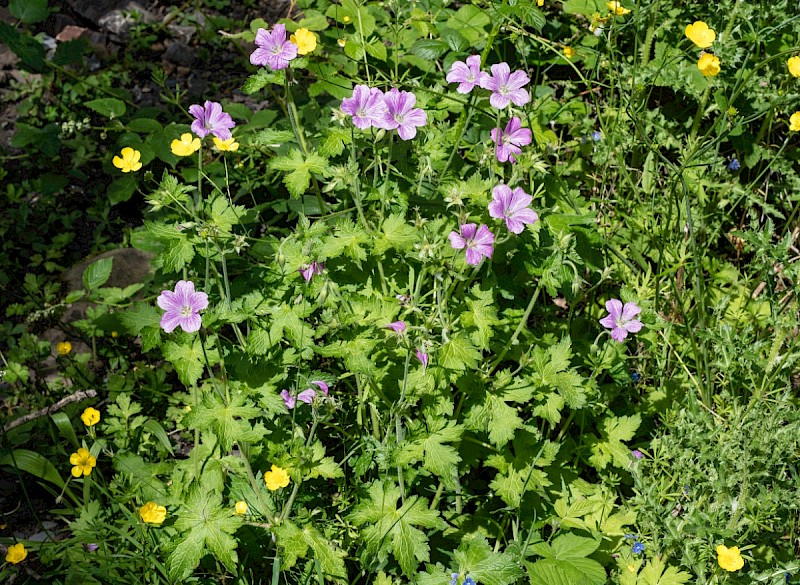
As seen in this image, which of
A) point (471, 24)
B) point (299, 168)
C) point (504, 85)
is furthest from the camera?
point (471, 24)

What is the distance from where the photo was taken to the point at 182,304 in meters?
2.00

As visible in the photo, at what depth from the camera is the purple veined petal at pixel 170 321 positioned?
1973 millimetres

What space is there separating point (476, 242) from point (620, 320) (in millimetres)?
657

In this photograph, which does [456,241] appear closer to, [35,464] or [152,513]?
[152,513]

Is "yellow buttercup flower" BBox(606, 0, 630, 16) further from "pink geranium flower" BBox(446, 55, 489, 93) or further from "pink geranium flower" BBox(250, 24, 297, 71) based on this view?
A: "pink geranium flower" BBox(250, 24, 297, 71)

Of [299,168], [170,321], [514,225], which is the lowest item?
[170,321]

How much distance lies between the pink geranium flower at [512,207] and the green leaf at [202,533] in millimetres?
1158

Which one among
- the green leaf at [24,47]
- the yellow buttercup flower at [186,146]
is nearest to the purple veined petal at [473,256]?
the yellow buttercup flower at [186,146]

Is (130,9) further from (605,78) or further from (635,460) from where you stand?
(635,460)

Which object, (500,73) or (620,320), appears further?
(620,320)

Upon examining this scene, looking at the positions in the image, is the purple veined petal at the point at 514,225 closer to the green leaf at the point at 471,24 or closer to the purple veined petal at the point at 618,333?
the purple veined petal at the point at 618,333

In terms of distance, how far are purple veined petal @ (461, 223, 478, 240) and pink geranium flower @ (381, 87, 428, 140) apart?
33cm

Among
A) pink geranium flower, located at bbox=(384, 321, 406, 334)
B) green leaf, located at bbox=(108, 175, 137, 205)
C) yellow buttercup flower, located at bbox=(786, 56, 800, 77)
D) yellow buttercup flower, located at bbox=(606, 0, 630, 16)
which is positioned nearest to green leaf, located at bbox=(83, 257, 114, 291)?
green leaf, located at bbox=(108, 175, 137, 205)

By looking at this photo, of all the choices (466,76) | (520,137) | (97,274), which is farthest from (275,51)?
(97,274)
